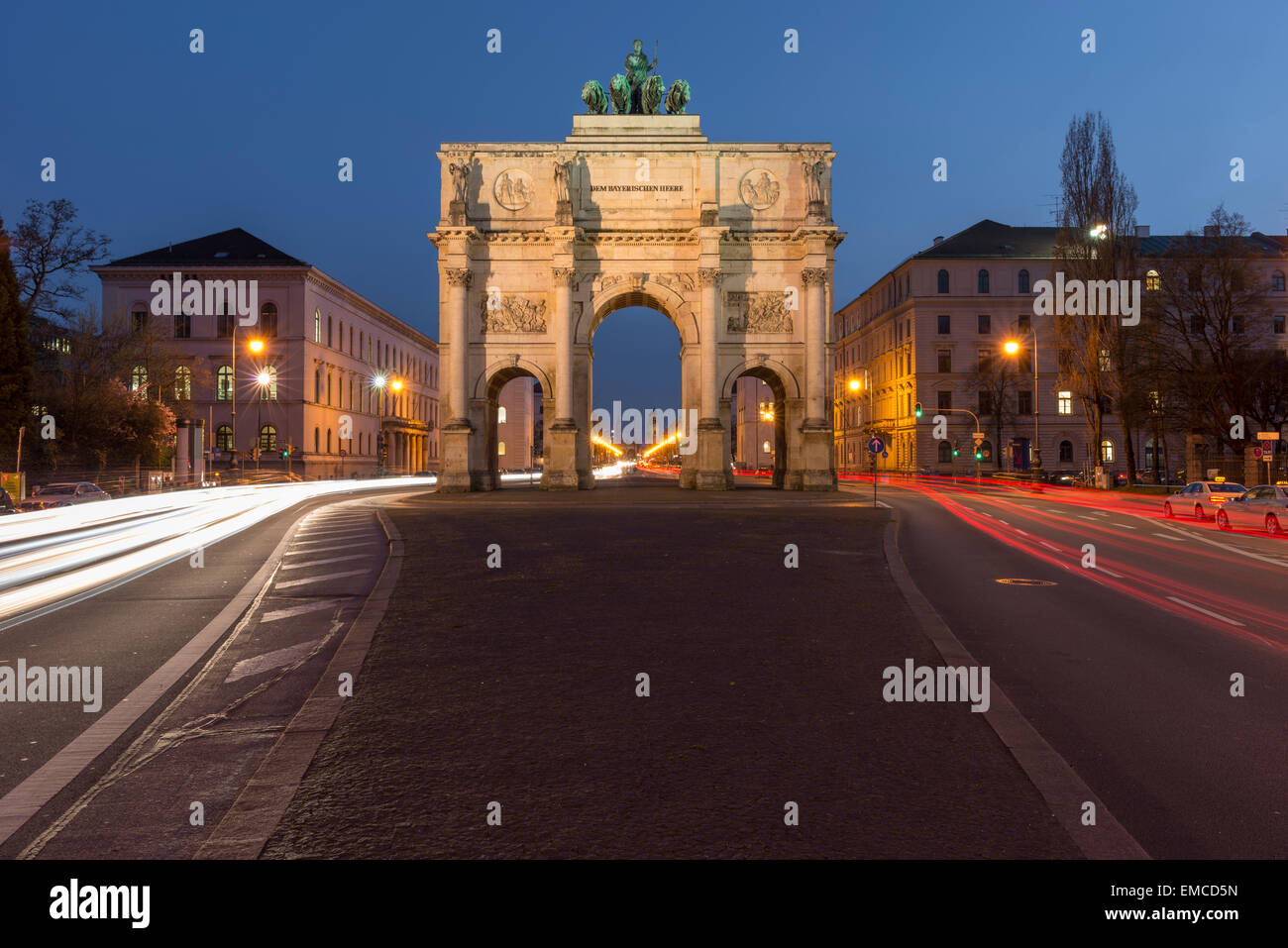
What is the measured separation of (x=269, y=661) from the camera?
776 centimetres

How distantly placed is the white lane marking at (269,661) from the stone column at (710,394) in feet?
116

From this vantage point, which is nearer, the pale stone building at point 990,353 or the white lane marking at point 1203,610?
the white lane marking at point 1203,610

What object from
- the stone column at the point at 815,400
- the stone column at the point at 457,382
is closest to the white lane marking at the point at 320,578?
the stone column at the point at 457,382

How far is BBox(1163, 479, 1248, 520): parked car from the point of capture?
26.3 metres

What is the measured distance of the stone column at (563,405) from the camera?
43.9 metres

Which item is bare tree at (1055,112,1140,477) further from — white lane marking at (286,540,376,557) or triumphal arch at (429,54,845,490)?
white lane marking at (286,540,376,557)

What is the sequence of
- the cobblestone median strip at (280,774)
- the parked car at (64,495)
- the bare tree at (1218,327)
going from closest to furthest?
1. the cobblestone median strip at (280,774)
2. the parked car at (64,495)
3. the bare tree at (1218,327)

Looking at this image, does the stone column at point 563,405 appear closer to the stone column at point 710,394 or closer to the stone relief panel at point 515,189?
the stone relief panel at point 515,189

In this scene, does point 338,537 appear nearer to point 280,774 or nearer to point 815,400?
point 280,774

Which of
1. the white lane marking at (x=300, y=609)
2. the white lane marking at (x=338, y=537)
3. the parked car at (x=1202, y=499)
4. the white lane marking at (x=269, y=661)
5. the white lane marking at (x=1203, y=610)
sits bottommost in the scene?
the white lane marking at (x=1203, y=610)

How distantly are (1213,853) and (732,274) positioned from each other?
43503mm

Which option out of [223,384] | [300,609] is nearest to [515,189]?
[300,609]

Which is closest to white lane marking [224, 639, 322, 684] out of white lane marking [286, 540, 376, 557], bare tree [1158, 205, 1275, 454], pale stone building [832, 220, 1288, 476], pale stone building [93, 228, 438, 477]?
white lane marking [286, 540, 376, 557]

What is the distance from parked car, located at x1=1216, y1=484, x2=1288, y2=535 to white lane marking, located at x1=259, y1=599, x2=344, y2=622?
22372 mm
